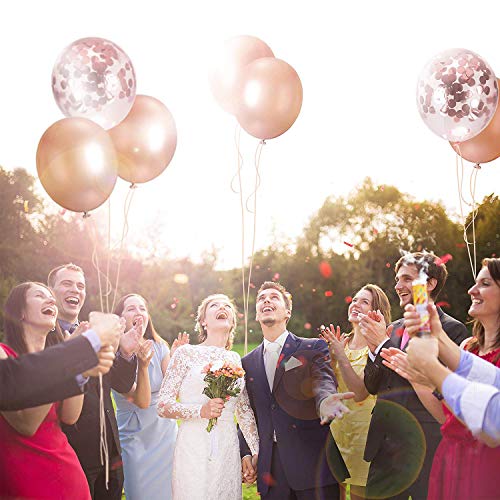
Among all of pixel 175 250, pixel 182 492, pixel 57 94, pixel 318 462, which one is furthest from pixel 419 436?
pixel 175 250

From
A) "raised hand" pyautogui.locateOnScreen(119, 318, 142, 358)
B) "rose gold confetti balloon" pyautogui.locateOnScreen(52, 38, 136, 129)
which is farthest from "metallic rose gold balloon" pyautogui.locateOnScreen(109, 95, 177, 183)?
"raised hand" pyautogui.locateOnScreen(119, 318, 142, 358)

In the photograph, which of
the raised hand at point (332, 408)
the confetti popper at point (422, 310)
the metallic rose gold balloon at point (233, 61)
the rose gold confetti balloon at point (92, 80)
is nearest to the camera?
the confetti popper at point (422, 310)

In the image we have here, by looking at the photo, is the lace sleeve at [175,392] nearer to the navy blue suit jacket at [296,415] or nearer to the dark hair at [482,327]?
the navy blue suit jacket at [296,415]

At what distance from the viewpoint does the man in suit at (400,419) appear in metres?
4.41

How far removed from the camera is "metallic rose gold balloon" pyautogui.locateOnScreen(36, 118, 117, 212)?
3.64m

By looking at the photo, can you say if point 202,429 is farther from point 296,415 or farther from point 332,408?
point 332,408

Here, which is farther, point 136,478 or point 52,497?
point 136,478

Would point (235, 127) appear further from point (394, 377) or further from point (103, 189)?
point (394, 377)

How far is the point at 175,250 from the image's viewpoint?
3269 centimetres

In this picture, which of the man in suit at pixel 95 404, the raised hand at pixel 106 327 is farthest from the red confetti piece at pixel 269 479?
the raised hand at pixel 106 327

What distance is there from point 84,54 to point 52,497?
2.50m

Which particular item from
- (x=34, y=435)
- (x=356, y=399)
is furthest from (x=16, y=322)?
(x=356, y=399)

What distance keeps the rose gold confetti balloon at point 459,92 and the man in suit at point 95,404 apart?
266cm

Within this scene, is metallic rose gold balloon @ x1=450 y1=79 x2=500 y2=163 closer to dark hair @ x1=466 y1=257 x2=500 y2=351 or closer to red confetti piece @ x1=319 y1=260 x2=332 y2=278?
dark hair @ x1=466 y1=257 x2=500 y2=351
